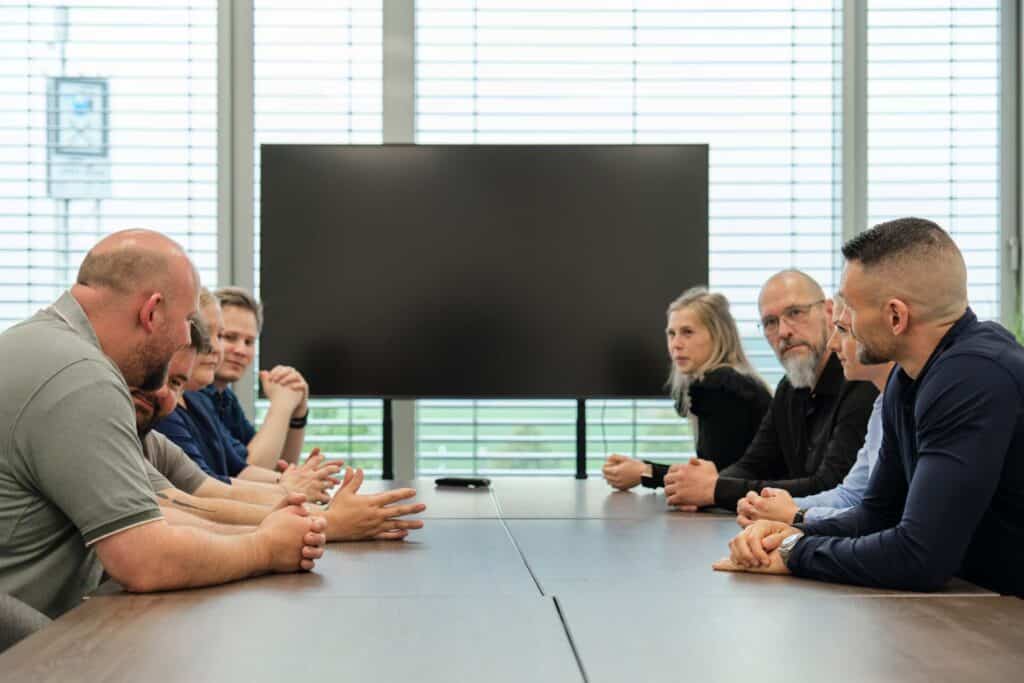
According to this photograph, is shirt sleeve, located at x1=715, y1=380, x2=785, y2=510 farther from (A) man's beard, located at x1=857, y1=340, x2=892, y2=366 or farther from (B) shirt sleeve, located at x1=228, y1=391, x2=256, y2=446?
(B) shirt sleeve, located at x1=228, y1=391, x2=256, y2=446

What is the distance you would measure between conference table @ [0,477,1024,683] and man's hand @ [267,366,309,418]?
8.25ft

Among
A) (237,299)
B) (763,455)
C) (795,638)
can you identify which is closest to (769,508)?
(795,638)

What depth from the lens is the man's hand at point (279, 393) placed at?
4832mm

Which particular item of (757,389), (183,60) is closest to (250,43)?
(183,60)

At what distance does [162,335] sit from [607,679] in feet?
4.14

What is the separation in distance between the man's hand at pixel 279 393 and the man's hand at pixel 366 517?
7.35 feet

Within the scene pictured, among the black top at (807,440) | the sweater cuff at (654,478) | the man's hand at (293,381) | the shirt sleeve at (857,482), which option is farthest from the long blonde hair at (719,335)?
the man's hand at (293,381)

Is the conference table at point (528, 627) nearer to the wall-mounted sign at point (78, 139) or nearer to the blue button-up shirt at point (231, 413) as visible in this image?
the blue button-up shirt at point (231, 413)

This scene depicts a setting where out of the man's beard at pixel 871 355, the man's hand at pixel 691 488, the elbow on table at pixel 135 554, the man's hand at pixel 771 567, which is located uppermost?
the man's beard at pixel 871 355

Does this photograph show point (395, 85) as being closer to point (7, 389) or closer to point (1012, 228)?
point (1012, 228)

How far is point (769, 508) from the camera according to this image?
270 cm

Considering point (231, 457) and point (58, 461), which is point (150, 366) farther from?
point (231, 457)

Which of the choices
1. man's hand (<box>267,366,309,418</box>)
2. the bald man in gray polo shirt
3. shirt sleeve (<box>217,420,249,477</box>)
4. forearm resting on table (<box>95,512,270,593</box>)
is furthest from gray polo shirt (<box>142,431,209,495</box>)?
man's hand (<box>267,366,309,418</box>)

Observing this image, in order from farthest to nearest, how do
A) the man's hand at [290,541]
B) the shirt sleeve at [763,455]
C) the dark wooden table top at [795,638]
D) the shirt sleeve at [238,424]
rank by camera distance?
the shirt sleeve at [238,424] < the shirt sleeve at [763,455] < the man's hand at [290,541] < the dark wooden table top at [795,638]
